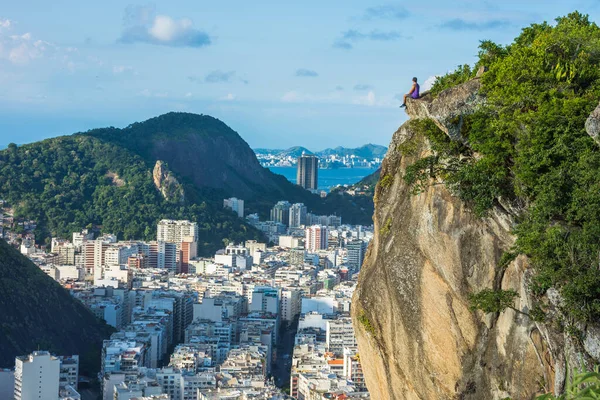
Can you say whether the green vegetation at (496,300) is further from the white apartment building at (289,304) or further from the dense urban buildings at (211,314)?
the white apartment building at (289,304)

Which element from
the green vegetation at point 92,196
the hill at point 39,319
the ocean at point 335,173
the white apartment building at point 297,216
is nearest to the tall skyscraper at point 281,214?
the white apartment building at point 297,216

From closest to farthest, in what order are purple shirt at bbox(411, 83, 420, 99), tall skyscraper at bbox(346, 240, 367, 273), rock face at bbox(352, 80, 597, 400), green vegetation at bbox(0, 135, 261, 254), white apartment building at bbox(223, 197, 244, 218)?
rock face at bbox(352, 80, 597, 400)
purple shirt at bbox(411, 83, 420, 99)
tall skyscraper at bbox(346, 240, 367, 273)
green vegetation at bbox(0, 135, 261, 254)
white apartment building at bbox(223, 197, 244, 218)

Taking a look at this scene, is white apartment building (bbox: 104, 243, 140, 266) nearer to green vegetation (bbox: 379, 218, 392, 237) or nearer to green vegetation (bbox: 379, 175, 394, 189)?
green vegetation (bbox: 379, 175, 394, 189)

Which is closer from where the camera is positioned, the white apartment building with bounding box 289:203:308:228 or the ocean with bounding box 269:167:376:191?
the white apartment building with bounding box 289:203:308:228

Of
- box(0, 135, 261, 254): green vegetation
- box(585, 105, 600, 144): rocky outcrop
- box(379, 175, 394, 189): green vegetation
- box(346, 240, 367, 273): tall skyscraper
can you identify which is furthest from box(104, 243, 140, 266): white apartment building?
box(585, 105, 600, 144): rocky outcrop

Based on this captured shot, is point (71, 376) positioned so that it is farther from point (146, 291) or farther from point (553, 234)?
point (553, 234)

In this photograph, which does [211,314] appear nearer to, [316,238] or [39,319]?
[39,319]

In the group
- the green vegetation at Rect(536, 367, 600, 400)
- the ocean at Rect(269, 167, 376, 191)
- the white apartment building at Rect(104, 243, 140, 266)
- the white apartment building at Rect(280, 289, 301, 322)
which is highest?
the ocean at Rect(269, 167, 376, 191)

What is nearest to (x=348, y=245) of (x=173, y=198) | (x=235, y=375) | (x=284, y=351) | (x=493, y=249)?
(x=173, y=198)
